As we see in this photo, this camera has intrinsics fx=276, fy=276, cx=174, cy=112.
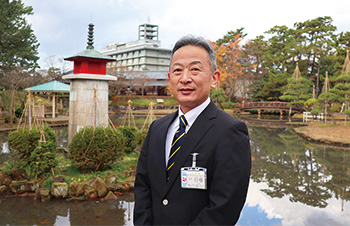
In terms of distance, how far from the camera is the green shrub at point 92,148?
5.60 meters

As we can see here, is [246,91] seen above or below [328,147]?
above

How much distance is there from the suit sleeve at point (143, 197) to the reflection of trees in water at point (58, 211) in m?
2.77

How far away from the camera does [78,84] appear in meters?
7.37

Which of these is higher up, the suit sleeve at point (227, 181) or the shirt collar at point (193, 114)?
the shirt collar at point (193, 114)

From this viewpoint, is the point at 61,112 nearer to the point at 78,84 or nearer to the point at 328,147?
the point at 78,84

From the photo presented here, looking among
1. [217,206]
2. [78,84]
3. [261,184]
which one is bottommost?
[261,184]

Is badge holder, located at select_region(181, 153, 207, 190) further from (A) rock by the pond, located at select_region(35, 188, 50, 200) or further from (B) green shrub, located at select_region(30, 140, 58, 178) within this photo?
(B) green shrub, located at select_region(30, 140, 58, 178)

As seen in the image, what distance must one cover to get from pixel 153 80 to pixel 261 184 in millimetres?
29935

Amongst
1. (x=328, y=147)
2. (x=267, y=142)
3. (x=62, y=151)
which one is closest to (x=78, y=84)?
(x=62, y=151)

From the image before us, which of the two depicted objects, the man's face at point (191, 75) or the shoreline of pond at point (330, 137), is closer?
the man's face at point (191, 75)

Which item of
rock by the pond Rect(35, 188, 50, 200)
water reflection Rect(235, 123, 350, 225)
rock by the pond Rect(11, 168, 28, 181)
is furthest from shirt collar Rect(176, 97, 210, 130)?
rock by the pond Rect(11, 168, 28, 181)

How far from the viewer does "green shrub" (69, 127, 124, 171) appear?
5602 millimetres

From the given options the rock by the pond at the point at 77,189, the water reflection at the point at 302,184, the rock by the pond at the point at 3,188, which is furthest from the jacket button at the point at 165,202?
the rock by the pond at the point at 3,188

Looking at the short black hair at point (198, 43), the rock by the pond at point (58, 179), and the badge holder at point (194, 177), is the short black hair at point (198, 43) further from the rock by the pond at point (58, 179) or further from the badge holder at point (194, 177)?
the rock by the pond at point (58, 179)
